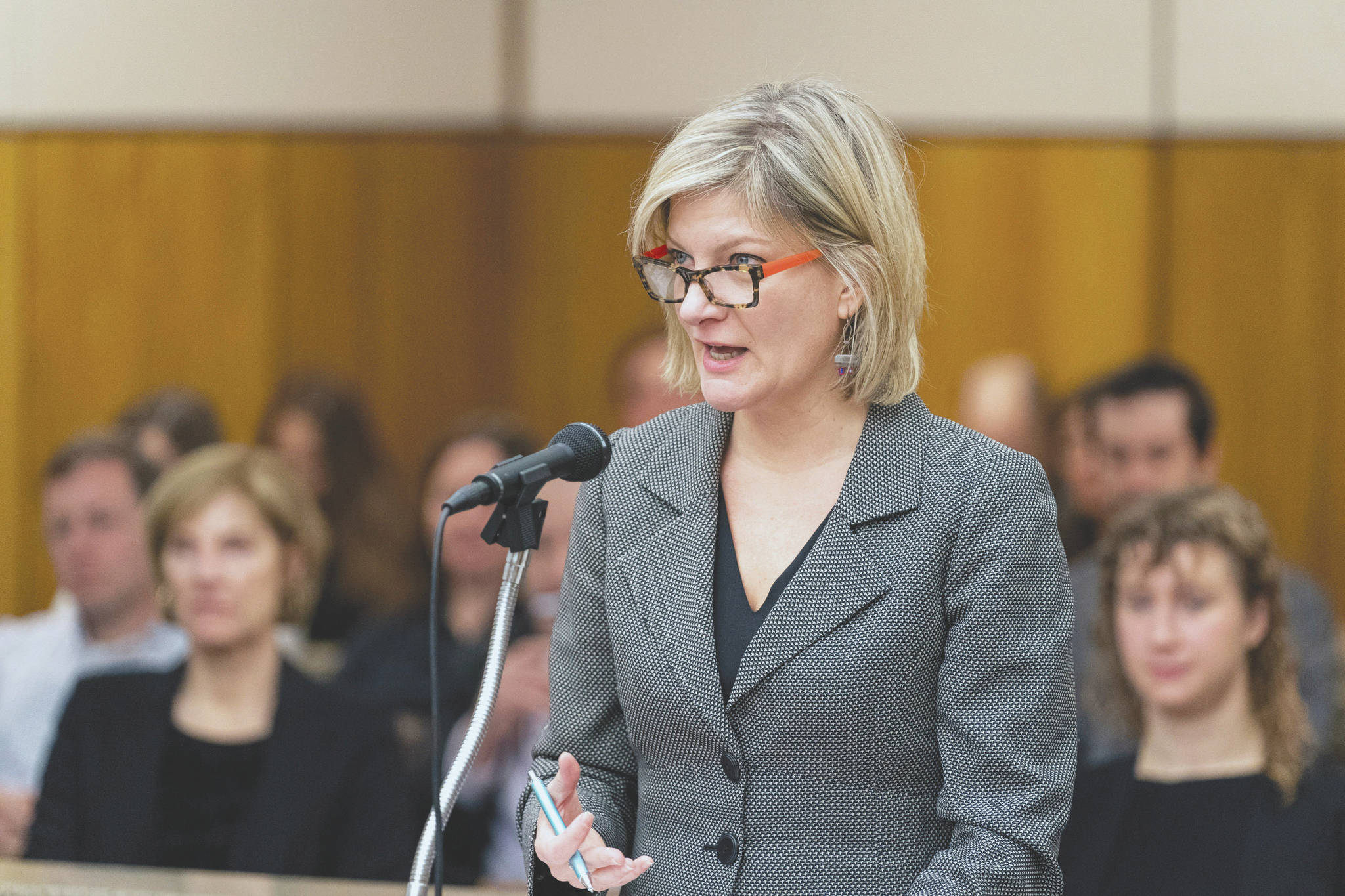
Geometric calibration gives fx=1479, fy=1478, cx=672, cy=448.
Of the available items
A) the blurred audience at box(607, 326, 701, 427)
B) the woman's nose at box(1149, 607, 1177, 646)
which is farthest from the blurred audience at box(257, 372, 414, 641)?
A: the woman's nose at box(1149, 607, 1177, 646)

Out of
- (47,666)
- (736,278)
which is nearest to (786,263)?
(736,278)

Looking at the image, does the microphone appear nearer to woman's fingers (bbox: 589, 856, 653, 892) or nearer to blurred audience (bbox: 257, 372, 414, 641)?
woman's fingers (bbox: 589, 856, 653, 892)

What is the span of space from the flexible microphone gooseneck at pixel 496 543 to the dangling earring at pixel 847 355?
267mm

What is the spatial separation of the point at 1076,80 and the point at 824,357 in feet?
13.6

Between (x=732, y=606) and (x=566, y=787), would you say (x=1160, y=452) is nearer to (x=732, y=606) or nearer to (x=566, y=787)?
(x=732, y=606)

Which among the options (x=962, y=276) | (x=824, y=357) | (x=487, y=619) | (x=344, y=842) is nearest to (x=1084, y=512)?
(x=962, y=276)

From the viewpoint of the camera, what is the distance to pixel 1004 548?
1.33 m

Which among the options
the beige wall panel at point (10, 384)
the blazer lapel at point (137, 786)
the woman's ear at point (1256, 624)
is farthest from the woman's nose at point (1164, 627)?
the beige wall panel at point (10, 384)

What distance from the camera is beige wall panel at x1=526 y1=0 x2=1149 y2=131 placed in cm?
511

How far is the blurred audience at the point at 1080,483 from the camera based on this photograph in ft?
13.6

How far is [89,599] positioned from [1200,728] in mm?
3000

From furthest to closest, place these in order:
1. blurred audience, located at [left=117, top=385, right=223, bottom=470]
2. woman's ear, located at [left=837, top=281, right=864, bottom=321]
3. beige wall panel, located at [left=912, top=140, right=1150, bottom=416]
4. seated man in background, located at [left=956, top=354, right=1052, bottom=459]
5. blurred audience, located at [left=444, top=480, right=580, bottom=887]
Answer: beige wall panel, located at [left=912, top=140, right=1150, bottom=416]
blurred audience, located at [left=117, top=385, right=223, bottom=470]
seated man in background, located at [left=956, top=354, right=1052, bottom=459]
blurred audience, located at [left=444, top=480, right=580, bottom=887]
woman's ear, located at [left=837, top=281, right=864, bottom=321]

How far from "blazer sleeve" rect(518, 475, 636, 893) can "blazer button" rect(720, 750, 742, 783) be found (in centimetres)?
16

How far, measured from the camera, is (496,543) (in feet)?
4.23
